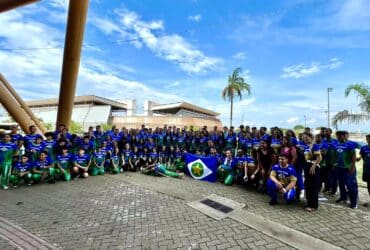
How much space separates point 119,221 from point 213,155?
4.93 metres

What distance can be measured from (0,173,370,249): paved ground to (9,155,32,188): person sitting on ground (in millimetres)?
484

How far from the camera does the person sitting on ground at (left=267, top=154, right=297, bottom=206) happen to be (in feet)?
19.9

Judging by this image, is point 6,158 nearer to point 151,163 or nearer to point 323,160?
point 151,163

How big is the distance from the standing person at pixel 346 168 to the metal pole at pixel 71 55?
904 centimetres

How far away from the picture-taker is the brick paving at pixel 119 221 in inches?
168

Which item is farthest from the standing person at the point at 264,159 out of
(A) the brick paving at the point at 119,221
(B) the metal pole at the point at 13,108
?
(B) the metal pole at the point at 13,108

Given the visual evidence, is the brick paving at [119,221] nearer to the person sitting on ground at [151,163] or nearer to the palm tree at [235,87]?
the person sitting on ground at [151,163]

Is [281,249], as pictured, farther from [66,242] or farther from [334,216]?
[66,242]

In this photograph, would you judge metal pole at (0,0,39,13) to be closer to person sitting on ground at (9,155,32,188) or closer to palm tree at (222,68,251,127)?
person sitting on ground at (9,155,32,188)

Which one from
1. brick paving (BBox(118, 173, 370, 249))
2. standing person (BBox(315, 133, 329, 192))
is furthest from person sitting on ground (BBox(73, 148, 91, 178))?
standing person (BBox(315, 133, 329, 192))

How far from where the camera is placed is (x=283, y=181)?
20.4 feet

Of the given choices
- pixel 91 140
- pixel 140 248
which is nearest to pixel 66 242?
pixel 140 248

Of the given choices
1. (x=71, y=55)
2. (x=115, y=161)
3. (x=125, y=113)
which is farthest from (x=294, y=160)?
(x=125, y=113)

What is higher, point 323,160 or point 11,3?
point 11,3
